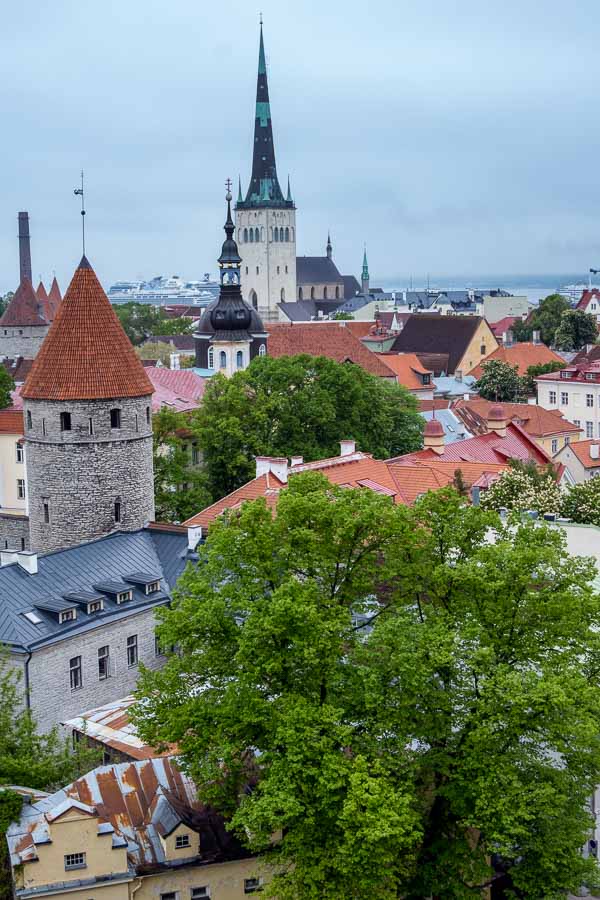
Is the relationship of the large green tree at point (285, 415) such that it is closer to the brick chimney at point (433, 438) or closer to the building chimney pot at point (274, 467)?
the brick chimney at point (433, 438)

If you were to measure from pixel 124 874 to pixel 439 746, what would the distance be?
662cm

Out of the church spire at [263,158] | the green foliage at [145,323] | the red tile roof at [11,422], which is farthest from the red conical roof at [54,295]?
the red tile roof at [11,422]

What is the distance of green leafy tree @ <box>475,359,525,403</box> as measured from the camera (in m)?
92.6

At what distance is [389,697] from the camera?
79.2ft

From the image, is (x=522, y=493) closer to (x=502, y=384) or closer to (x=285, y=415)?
(x=285, y=415)

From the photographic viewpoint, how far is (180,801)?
2688 centimetres

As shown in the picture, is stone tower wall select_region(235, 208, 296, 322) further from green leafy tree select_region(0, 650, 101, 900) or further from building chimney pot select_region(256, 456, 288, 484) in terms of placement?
green leafy tree select_region(0, 650, 101, 900)

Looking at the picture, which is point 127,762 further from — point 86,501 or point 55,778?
point 86,501

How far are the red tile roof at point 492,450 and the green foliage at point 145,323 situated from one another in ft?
333

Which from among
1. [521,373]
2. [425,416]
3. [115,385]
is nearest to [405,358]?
[521,373]

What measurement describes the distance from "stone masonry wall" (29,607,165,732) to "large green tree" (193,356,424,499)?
56.8ft

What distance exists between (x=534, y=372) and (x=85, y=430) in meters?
60.2

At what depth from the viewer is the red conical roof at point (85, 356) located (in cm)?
4125

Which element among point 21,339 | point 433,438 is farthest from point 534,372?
point 21,339
